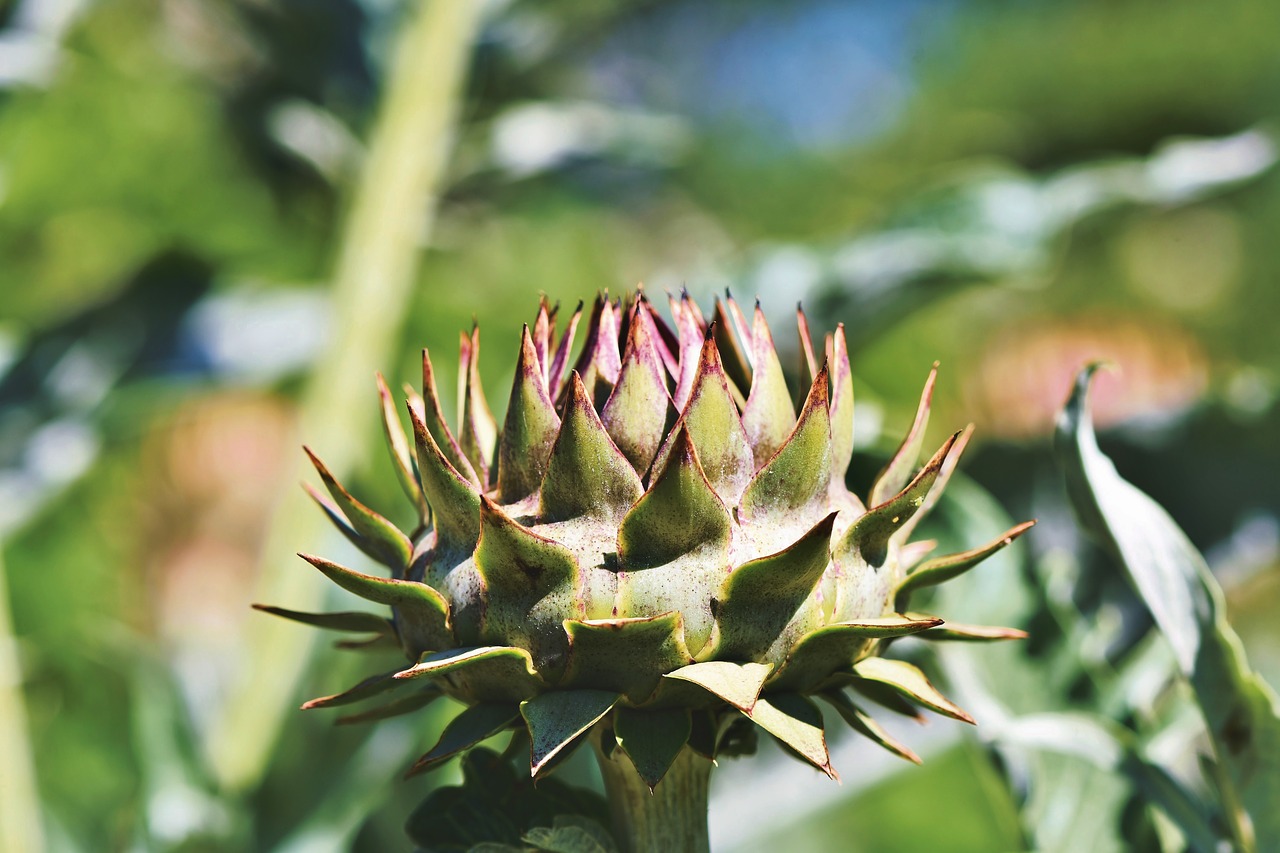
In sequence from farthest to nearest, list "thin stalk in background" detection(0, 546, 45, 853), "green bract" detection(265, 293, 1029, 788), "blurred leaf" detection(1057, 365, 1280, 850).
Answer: "thin stalk in background" detection(0, 546, 45, 853) < "blurred leaf" detection(1057, 365, 1280, 850) < "green bract" detection(265, 293, 1029, 788)

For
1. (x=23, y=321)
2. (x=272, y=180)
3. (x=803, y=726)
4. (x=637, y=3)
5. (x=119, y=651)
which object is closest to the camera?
(x=803, y=726)

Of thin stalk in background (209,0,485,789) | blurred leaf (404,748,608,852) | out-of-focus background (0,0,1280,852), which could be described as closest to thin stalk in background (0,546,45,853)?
out-of-focus background (0,0,1280,852)

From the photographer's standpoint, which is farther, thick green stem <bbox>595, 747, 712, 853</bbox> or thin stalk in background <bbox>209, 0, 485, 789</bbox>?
thin stalk in background <bbox>209, 0, 485, 789</bbox>

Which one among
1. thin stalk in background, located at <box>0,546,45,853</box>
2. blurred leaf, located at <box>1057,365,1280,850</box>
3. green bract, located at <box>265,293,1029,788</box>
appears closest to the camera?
green bract, located at <box>265,293,1029,788</box>

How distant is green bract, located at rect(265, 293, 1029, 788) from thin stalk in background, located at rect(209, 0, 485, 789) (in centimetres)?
51

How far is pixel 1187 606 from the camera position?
1.83 feet

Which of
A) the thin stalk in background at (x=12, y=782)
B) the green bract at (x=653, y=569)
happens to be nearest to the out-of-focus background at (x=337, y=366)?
the thin stalk in background at (x=12, y=782)

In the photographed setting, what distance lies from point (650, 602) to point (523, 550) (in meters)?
0.05

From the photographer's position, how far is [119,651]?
1.04 metres

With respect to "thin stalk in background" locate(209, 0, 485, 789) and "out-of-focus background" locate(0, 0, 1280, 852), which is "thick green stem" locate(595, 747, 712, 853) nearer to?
"out-of-focus background" locate(0, 0, 1280, 852)

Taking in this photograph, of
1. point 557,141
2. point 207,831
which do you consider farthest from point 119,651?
point 557,141

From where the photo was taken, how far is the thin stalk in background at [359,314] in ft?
3.06

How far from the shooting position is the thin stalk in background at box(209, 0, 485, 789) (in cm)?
93

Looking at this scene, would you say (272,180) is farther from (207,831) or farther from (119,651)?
(207,831)
